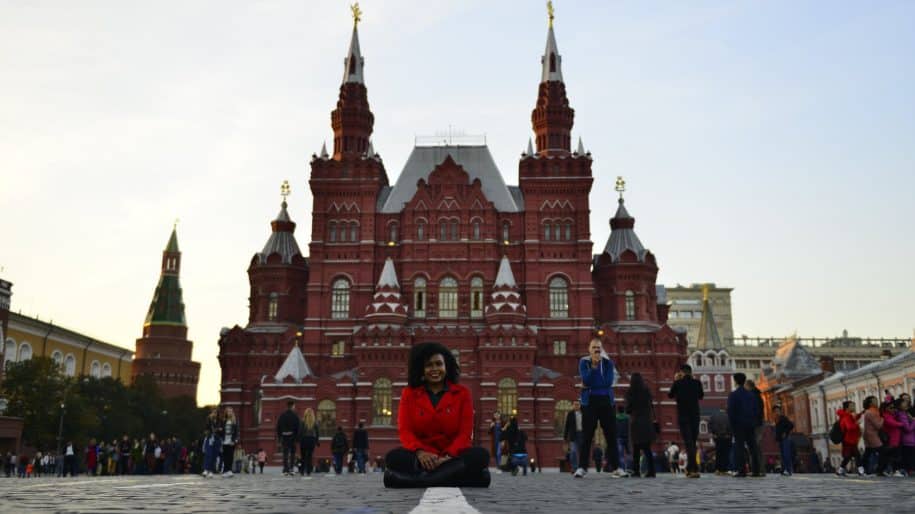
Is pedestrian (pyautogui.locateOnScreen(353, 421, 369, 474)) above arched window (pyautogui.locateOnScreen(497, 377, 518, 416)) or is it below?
below

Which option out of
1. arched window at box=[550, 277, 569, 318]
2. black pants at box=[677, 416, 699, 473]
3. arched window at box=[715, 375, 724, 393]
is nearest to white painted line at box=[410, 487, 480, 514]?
black pants at box=[677, 416, 699, 473]

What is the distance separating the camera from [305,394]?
51750 millimetres

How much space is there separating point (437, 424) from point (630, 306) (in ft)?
168

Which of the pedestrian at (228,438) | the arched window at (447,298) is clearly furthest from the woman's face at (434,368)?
the arched window at (447,298)

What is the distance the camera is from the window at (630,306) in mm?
58469

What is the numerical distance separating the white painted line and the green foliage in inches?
2149

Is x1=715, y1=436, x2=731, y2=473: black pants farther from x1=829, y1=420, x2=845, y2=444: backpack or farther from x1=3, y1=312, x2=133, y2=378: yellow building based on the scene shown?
x1=3, y1=312, x2=133, y2=378: yellow building

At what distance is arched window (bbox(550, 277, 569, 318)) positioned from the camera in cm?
5600

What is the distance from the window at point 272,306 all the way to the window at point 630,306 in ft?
79.7

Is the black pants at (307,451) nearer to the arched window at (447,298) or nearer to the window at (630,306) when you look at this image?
the arched window at (447,298)

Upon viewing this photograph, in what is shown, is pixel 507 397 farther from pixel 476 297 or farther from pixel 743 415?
pixel 743 415

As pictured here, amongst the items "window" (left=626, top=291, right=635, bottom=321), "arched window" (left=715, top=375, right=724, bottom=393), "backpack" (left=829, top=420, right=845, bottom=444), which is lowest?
"backpack" (left=829, top=420, right=845, bottom=444)

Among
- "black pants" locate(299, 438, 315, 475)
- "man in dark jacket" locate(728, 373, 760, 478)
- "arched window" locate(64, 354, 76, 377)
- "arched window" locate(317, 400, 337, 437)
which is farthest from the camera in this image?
"arched window" locate(64, 354, 76, 377)

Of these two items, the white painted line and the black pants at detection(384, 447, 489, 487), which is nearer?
the white painted line
